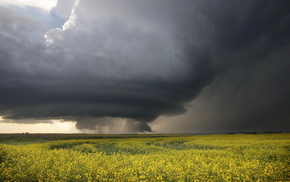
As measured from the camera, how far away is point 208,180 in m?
8.49

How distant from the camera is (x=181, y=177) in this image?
895 centimetres

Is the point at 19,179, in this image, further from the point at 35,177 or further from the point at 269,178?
the point at 269,178

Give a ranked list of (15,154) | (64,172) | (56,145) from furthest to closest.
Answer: (56,145) < (15,154) < (64,172)

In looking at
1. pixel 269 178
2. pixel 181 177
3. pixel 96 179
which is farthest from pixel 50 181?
pixel 269 178

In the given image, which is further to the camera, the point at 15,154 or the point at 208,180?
the point at 15,154

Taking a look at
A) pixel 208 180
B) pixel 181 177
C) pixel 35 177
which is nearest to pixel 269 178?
pixel 208 180

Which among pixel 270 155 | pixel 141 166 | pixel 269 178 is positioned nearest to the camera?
pixel 269 178

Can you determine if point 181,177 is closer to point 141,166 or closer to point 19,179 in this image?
point 141,166

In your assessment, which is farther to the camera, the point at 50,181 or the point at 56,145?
the point at 56,145

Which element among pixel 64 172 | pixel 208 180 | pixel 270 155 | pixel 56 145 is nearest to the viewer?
pixel 208 180

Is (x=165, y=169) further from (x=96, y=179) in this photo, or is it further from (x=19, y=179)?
(x=19, y=179)

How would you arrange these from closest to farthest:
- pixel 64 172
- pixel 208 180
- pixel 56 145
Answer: pixel 208 180 < pixel 64 172 < pixel 56 145

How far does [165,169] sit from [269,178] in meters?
4.70

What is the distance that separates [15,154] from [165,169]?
12.4m
